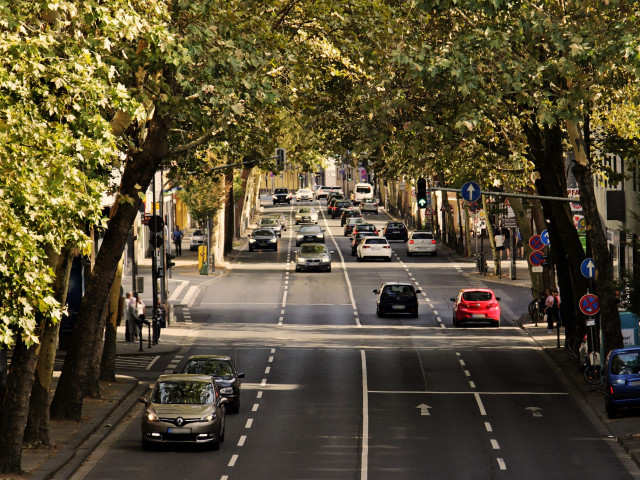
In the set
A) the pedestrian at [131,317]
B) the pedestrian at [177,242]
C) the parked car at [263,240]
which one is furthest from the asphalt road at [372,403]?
the parked car at [263,240]

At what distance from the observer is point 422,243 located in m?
79.0

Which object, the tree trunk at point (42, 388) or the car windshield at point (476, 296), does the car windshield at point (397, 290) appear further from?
the tree trunk at point (42, 388)

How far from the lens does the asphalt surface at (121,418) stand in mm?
23828

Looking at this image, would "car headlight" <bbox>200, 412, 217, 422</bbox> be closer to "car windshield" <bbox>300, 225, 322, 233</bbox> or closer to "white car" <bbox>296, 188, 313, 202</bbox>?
"car windshield" <bbox>300, 225, 322, 233</bbox>

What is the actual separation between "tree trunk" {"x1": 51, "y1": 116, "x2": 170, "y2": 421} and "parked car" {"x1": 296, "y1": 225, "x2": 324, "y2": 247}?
55.0 meters

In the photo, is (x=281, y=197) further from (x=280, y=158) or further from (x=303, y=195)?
(x=280, y=158)

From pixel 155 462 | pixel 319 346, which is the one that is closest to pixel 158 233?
pixel 319 346

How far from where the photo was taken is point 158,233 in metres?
47.7

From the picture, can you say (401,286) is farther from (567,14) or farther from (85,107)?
(85,107)

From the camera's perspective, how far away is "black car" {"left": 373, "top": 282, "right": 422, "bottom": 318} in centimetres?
5131

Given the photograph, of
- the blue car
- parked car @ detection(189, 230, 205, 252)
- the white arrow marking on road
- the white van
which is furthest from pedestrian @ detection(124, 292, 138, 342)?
the white van

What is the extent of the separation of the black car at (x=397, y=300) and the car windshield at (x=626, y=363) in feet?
74.0

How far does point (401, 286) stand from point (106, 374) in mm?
19091

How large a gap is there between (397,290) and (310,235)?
32.0 metres
